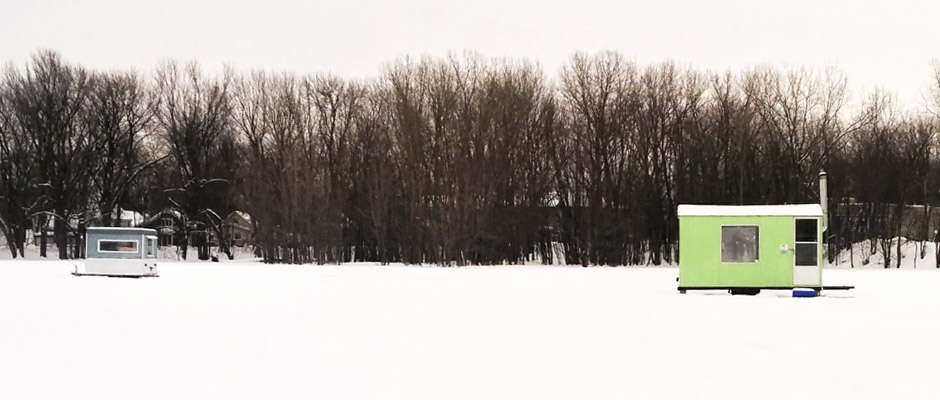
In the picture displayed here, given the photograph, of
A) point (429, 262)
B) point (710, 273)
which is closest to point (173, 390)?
point (710, 273)

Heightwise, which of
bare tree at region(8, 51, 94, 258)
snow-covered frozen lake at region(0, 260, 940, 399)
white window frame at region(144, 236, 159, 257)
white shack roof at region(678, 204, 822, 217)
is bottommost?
snow-covered frozen lake at region(0, 260, 940, 399)

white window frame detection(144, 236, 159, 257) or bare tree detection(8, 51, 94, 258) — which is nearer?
white window frame detection(144, 236, 159, 257)

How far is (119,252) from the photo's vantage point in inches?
1325

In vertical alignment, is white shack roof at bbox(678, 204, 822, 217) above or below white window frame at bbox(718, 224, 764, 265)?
above

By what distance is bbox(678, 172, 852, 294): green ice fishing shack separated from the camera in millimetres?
24078

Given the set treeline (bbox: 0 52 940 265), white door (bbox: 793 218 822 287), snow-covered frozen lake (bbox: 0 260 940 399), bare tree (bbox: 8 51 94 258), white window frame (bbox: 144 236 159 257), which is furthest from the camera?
bare tree (bbox: 8 51 94 258)

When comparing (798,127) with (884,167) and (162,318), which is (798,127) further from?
(162,318)

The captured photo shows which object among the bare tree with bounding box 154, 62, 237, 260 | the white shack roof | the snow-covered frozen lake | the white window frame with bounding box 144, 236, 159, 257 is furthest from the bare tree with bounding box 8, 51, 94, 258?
the white shack roof

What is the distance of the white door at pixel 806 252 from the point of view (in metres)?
24.0

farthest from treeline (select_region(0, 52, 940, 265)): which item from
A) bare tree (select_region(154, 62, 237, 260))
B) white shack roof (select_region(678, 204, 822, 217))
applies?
white shack roof (select_region(678, 204, 822, 217))

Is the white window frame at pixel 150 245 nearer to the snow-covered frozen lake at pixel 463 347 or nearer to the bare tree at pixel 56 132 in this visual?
the snow-covered frozen lake at pixel 463 347

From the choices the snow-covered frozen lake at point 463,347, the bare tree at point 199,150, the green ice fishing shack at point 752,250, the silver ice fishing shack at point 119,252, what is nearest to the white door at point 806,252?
the green ice fishing shack at point 752,250

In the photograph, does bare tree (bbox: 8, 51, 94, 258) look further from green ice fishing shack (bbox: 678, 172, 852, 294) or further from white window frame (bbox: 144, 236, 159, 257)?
green ice fishing shack (bbox: 678, 172, 852, 294)

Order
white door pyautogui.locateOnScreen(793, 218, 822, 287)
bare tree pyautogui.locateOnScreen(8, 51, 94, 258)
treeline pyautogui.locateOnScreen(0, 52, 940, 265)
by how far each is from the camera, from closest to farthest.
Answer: white door pyautogui.locateOnScreen(793, 218, 822, 287)
treeline pyautogui.locateOnScreen(0, 52, 940, 265)
bare tree pyautogui.locateOnScreen(8, 51, 94, 258)
